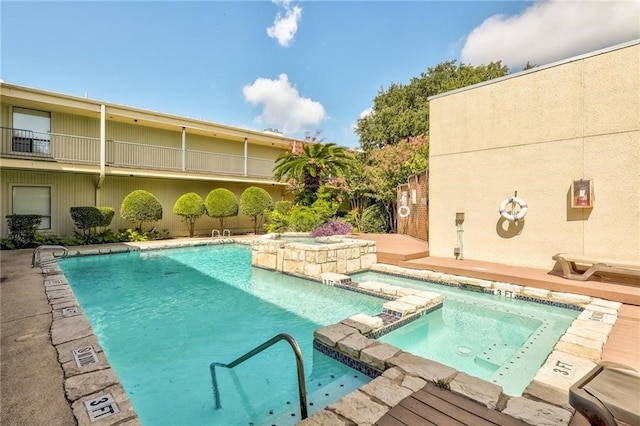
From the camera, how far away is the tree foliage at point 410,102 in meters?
19.4

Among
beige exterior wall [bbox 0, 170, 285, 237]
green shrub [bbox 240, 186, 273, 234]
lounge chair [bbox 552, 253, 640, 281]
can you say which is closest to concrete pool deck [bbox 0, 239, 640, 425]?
lounge chair [bbox 552, 253, 640, 281]

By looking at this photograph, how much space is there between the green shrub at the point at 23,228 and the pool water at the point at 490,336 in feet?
43.0

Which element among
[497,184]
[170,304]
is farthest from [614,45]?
[170,304]

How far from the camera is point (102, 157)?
1229cm

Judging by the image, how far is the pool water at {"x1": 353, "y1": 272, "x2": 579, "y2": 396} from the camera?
363 centimetres

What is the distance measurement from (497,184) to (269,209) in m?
11.2

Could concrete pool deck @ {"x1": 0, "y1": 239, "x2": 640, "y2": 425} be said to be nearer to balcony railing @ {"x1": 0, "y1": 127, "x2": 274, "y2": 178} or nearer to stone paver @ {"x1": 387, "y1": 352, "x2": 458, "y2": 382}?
stone paver @ {"x1": 387, "y1": 352, "x2": 458, "y2": 382}

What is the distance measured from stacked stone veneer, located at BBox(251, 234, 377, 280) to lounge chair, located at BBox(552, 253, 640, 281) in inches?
166

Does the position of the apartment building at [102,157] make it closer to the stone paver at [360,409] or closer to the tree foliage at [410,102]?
the tree foliage at [410,102]

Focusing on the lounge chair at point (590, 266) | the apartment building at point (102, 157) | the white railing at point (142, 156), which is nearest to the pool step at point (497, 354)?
the lounge chair at point (590, 266)

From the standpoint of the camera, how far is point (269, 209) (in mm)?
16266

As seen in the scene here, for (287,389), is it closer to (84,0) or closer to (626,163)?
(626,163)

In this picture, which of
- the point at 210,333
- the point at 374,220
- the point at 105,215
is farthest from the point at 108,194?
the point at 374,220

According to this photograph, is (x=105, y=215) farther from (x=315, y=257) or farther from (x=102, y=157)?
(x=315, y=257)
